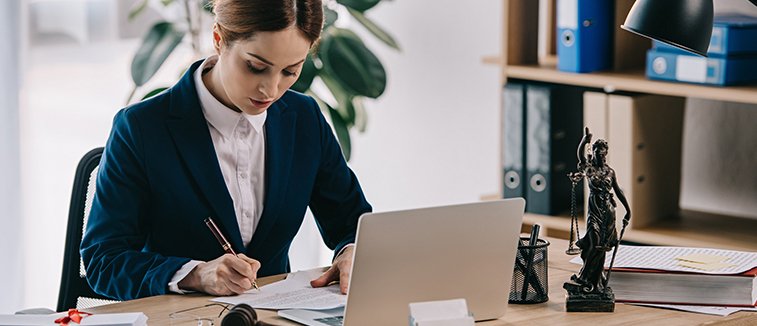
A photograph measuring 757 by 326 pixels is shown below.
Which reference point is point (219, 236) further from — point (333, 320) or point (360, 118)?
point (360, 118)

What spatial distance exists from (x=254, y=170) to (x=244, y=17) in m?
0.33

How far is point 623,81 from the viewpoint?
124 inches

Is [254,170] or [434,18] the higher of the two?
[434,18]

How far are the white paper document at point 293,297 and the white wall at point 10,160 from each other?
1.53 metres

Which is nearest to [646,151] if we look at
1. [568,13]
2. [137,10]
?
[568,13]

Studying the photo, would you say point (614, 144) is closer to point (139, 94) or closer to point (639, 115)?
point (639, 115)

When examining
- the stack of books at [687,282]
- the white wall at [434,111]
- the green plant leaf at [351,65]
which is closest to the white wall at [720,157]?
the white wall at [434,111]

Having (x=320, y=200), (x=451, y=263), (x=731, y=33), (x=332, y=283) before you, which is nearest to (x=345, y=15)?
(x=731, y=33)

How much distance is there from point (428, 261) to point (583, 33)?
161 centimetres

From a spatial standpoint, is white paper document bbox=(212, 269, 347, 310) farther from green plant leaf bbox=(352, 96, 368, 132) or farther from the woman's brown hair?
green plant leaf bbox=(352, 96, 368, 132)

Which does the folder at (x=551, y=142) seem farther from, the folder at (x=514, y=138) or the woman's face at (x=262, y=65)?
the woman's face at (x=262, y=65)

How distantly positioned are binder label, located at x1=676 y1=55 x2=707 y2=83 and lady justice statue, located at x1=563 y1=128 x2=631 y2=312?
4.01 feet

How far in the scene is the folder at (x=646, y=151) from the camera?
10.4 ft

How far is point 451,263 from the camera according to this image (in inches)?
69.9
